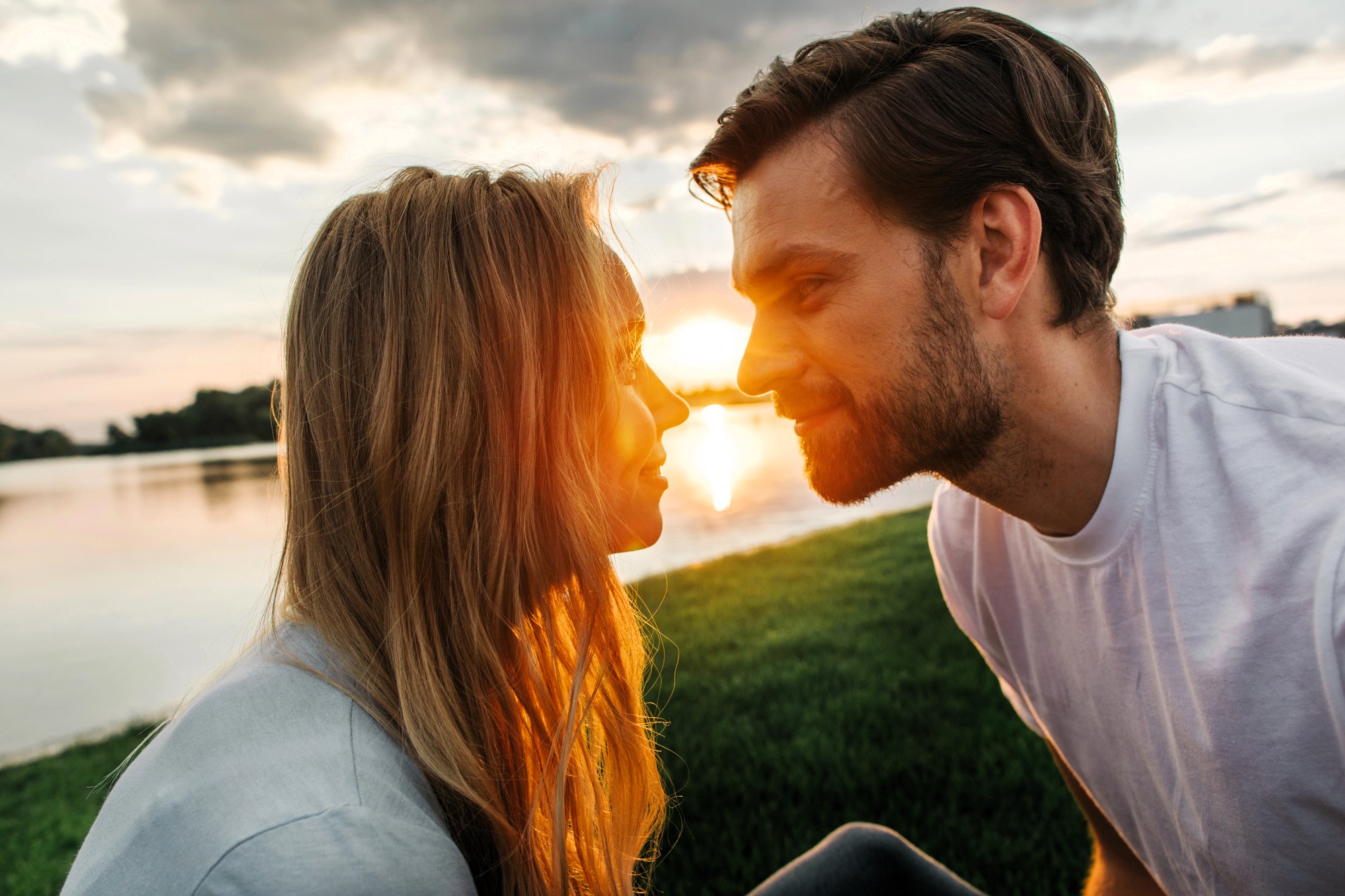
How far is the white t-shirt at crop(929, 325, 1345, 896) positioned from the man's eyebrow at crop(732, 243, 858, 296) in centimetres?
82

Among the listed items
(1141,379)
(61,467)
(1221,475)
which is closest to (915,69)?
(1141,379)

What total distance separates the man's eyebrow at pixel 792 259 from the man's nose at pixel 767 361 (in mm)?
147

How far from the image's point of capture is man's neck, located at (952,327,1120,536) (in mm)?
2074

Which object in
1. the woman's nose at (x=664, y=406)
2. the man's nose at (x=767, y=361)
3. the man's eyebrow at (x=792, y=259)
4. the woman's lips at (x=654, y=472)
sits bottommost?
the woman's lips at (x=654, y=472)

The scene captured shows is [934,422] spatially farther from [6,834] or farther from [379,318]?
[6,834]

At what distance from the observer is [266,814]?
101 centimetres

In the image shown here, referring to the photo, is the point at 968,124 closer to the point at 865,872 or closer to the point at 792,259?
the point at 792,259

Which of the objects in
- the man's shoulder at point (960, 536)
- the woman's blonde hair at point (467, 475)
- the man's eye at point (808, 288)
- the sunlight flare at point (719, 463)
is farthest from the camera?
the sunlight flare at point (719, 463)

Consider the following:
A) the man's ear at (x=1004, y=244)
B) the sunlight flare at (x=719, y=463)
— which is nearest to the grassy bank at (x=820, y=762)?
the man's ear at (x=1004, y=244)

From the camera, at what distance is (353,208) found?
69.3 inches

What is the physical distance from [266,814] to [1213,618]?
6.06 ft

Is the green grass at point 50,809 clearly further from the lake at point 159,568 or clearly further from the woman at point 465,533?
the woman at point 465,533

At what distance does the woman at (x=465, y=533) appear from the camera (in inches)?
53.3

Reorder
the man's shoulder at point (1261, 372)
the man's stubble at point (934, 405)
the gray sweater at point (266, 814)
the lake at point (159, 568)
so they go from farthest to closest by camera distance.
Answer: the lake at point (159, 568), the man's stubble at point (934, 405), the man's shoulder at point (1261, 372), the gray sweater at point (266, 814)
